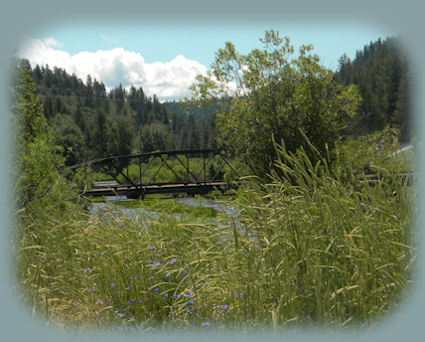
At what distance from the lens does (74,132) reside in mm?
58812

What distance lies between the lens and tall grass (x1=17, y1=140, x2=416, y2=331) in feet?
7.16

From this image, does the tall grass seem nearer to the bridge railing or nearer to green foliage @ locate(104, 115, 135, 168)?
the bridge railing

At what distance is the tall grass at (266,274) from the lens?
7.16 feet

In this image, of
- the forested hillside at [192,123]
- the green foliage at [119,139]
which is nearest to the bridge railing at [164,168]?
the forested hillside at [192,123]

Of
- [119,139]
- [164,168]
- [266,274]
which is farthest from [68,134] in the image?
[266,274]

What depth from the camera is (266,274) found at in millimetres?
2408

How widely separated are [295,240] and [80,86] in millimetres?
155525

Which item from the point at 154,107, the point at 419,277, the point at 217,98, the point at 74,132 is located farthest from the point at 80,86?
the point at 419,277

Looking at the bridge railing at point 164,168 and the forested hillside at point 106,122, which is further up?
the forested hillside at point 106,122

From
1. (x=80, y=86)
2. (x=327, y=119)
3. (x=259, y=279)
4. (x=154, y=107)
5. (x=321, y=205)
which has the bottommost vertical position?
(x=259, y=279)

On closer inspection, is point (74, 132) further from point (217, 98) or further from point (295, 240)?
point (295, 240)

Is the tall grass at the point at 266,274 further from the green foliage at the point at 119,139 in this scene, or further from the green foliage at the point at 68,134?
the green foliage at the point at 119,139

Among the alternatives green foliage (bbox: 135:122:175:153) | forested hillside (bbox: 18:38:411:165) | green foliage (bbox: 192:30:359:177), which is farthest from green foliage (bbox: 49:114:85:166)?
green foliage (bbox: 192:30:359:177)

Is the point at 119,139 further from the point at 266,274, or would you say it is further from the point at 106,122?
the point at 266,274
